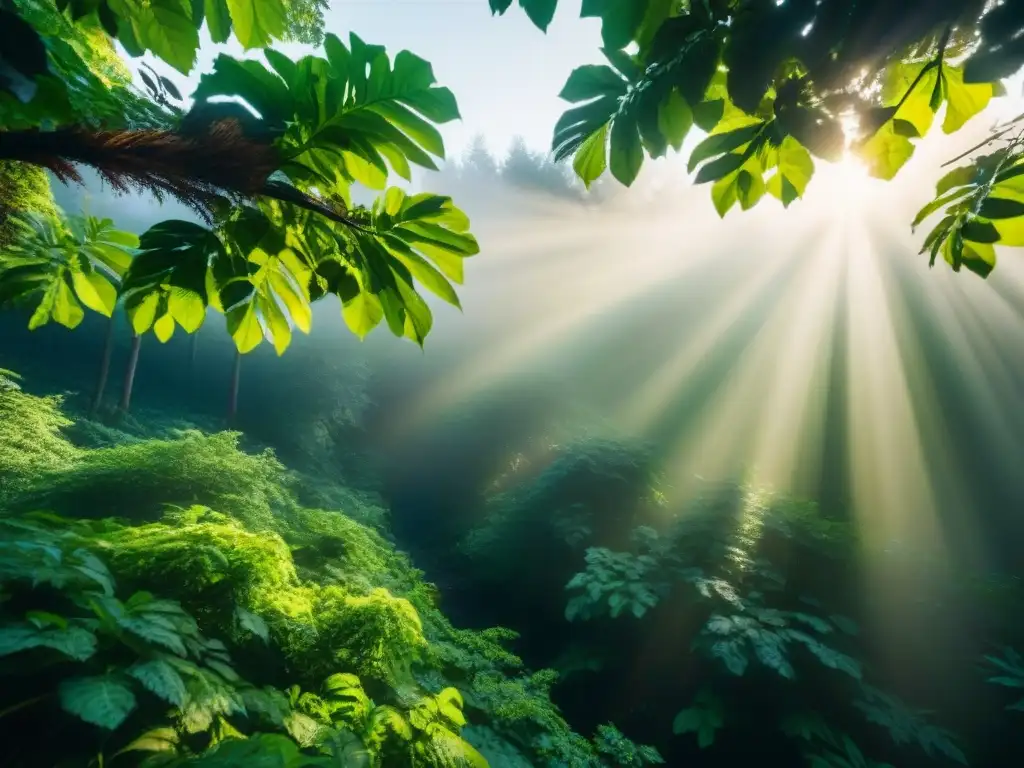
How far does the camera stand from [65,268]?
3.27ft

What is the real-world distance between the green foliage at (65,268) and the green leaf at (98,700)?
83 centimetres

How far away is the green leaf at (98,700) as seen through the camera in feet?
3.44

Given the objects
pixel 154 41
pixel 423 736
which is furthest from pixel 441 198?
pixel 423 736

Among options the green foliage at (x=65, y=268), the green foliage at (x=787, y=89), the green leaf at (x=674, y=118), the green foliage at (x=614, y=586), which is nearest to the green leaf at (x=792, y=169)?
the green foliage at (x=787, y=89)

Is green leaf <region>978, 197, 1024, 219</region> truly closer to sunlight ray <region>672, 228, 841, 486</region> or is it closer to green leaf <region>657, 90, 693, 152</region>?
green leaf <region>657, 90, 693, 152</region>

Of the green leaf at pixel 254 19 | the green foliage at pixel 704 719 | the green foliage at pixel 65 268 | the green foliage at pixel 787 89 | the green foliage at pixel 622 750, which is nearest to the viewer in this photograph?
the green foliage at pixel 787 89

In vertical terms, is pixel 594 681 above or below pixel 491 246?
below

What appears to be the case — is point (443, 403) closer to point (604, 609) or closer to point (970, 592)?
point (604, 609)

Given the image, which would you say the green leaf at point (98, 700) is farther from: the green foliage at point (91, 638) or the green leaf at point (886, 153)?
the green leaf at point (886, 153)

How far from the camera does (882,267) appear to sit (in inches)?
437

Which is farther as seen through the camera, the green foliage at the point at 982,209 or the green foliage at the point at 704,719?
the green foliage at the point at 704,719

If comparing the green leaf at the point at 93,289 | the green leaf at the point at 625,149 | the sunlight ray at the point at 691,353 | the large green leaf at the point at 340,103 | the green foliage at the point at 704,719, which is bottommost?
the green foliage at the point at 704,719

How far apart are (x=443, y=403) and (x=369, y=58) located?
49.7ft

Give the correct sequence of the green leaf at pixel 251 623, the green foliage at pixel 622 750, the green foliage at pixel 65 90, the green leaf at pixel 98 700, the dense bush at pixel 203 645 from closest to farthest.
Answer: the green foliage at pixel 65 90 → the green leaf at pixel 98 700 → the dense bush at pixel 203 645 → the green leaf at pixel 251 623 → the green foliage at pixel 622 750
